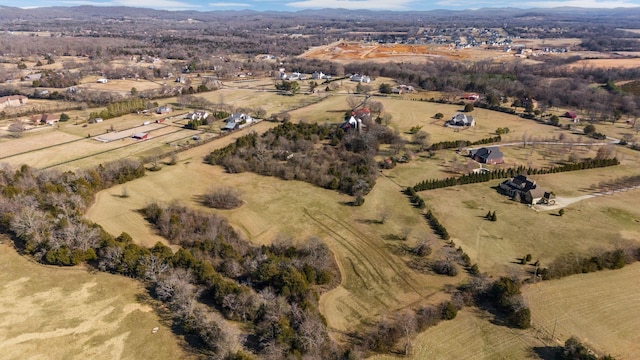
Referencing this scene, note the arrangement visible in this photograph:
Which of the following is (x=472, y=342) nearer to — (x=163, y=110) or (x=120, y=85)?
(x=163, y=110)

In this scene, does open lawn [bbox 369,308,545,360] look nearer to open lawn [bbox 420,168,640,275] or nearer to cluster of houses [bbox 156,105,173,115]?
open lawn [bbox 420,168,640,275]

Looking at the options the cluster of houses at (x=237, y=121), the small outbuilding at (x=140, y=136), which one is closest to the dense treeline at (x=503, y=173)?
the cluster of houses at (x=237, y=121)

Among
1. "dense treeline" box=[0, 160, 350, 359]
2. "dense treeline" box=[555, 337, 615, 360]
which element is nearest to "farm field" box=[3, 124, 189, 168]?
"dense treeline" box=[0, 160, 350, 359]

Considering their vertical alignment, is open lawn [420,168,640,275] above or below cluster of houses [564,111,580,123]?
below

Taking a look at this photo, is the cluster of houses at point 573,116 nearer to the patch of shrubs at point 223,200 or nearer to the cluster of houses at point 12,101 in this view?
the patch of shrubs at point 223,200

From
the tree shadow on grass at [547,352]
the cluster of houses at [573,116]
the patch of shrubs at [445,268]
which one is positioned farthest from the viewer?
the cluster of houses at [573,116]

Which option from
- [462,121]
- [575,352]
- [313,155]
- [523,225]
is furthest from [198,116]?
[575,352]
